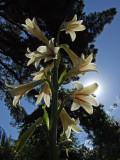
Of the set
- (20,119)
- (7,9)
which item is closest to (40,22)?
(7,9)

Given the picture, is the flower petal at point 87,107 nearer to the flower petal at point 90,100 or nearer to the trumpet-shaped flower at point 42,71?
the flower petal at point 90,100

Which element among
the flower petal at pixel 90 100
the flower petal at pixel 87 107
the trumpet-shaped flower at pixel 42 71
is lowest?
the flower petal at pixel 87 107

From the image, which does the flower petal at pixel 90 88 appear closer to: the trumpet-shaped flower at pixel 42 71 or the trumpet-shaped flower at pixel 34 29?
the trumpet-shaped flower at pixel 42 71

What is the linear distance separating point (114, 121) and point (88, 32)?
690 cm

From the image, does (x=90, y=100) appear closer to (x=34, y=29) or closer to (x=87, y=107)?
(x=87, y=107)

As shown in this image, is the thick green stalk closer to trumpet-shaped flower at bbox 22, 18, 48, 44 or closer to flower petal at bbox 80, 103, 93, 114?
flower petal at bbox 80, 103, 93, 114

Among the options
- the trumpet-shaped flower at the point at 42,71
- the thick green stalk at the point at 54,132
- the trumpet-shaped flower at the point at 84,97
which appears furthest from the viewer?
the trumpet-shaped flower at the point at 42,71

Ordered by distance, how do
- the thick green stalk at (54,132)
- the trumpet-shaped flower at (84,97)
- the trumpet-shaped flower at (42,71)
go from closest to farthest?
1. the thick green stalk at (54,132)
2. the trumpet-shaped flower at (84,97)
3. the trumpet-shaped flower at (42,71)

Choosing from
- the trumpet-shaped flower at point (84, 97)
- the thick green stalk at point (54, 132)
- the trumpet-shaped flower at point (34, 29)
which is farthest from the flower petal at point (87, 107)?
the trumpet-shaped flower at point (34, 29)

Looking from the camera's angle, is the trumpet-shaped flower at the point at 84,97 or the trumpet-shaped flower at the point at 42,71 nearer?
the trumpet-shaped flower at the point at 84,97

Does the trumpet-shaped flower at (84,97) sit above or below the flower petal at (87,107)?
above

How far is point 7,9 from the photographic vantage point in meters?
5.91

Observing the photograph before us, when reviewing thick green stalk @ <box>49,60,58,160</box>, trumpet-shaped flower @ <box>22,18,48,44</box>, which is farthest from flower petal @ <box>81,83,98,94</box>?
trumpet-shaped flower @ <box>22,18,48,44</box>

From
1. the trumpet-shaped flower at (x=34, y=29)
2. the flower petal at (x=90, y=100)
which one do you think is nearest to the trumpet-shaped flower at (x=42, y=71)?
the trumpet-shaped flower at (x=34, y=29)
